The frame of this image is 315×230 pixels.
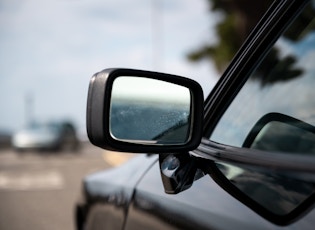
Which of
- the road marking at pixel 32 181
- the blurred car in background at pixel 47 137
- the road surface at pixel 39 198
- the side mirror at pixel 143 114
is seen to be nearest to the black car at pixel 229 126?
the side mirror at pixel 143 114

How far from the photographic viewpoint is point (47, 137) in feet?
100.0

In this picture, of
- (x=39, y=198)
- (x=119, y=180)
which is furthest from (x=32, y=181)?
(x=119, y=180)

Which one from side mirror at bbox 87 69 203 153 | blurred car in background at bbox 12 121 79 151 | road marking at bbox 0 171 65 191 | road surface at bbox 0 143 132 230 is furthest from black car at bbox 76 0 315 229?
blurred car in background at bbox 12 121 79 151

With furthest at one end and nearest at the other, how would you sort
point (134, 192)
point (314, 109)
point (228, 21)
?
point (228, 21) → point (134, 192) → point (314, 109)

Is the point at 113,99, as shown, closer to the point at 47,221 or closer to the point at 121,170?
the point at 121,170

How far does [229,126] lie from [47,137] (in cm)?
2882

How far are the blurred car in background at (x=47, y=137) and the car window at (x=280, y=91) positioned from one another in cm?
2783

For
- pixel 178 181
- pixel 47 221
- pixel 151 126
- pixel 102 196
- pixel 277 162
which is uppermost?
pixel 277 162

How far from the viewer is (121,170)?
3020 mm

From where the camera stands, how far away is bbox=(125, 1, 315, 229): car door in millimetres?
1650

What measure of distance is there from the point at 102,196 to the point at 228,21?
26.9 metres

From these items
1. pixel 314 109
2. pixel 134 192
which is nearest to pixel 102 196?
pixel 134 192

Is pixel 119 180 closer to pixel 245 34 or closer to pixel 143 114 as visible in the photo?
pixel 143 114

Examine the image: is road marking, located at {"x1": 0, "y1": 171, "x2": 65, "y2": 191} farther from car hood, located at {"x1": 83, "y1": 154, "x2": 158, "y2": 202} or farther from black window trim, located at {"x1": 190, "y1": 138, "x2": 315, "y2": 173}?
black window trim, located at {"x1": 190, "y1": 138, "x2": 315, "y2": 173}
